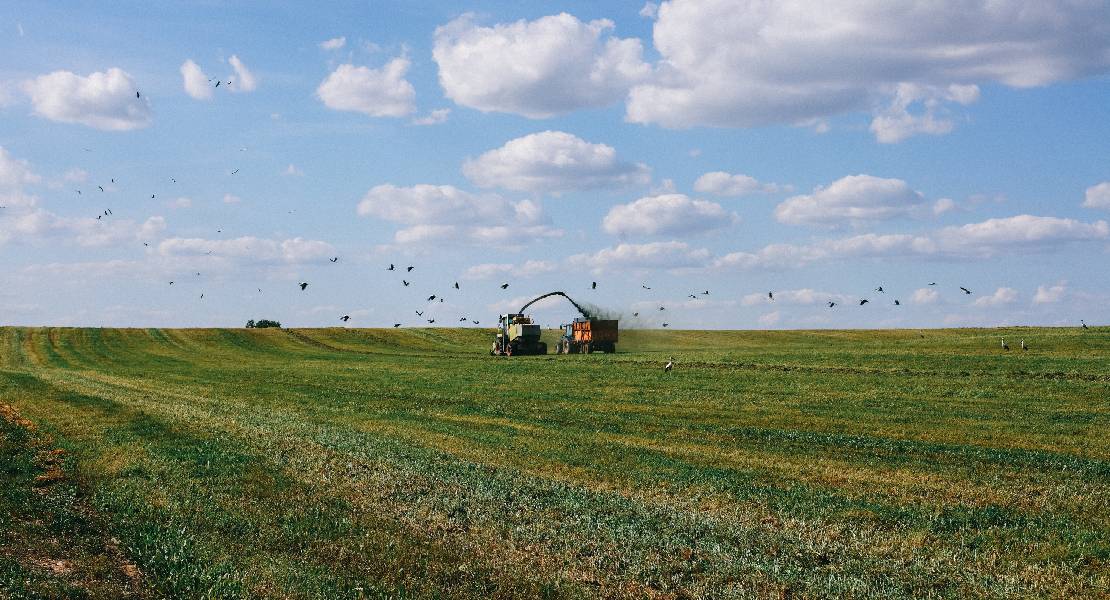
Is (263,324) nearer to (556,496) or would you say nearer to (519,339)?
(519,339)

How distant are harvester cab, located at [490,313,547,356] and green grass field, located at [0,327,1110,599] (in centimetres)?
4146

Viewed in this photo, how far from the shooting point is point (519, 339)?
71750 millimetres

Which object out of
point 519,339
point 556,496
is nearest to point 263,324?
point 519,339

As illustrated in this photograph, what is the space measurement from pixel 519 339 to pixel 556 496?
5963 cm

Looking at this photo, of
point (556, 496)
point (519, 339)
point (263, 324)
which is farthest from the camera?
point (263, 324)

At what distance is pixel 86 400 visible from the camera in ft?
91.9

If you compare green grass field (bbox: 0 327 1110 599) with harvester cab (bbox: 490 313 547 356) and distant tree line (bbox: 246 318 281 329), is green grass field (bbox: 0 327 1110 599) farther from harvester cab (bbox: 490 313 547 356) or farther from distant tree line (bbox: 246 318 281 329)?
distant tree line (bbox: 246 318 281 329)

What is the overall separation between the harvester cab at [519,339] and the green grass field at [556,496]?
4146cm

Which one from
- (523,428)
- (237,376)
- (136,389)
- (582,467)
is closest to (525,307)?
(237,376)

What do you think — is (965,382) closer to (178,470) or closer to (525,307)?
(178,470)

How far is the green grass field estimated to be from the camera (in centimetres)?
864

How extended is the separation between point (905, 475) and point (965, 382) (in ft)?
75.5

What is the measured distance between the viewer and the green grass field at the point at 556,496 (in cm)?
864

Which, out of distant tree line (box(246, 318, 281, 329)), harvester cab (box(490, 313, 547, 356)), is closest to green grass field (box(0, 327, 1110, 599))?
harvester cab (box(490, 313, 547, 356))
